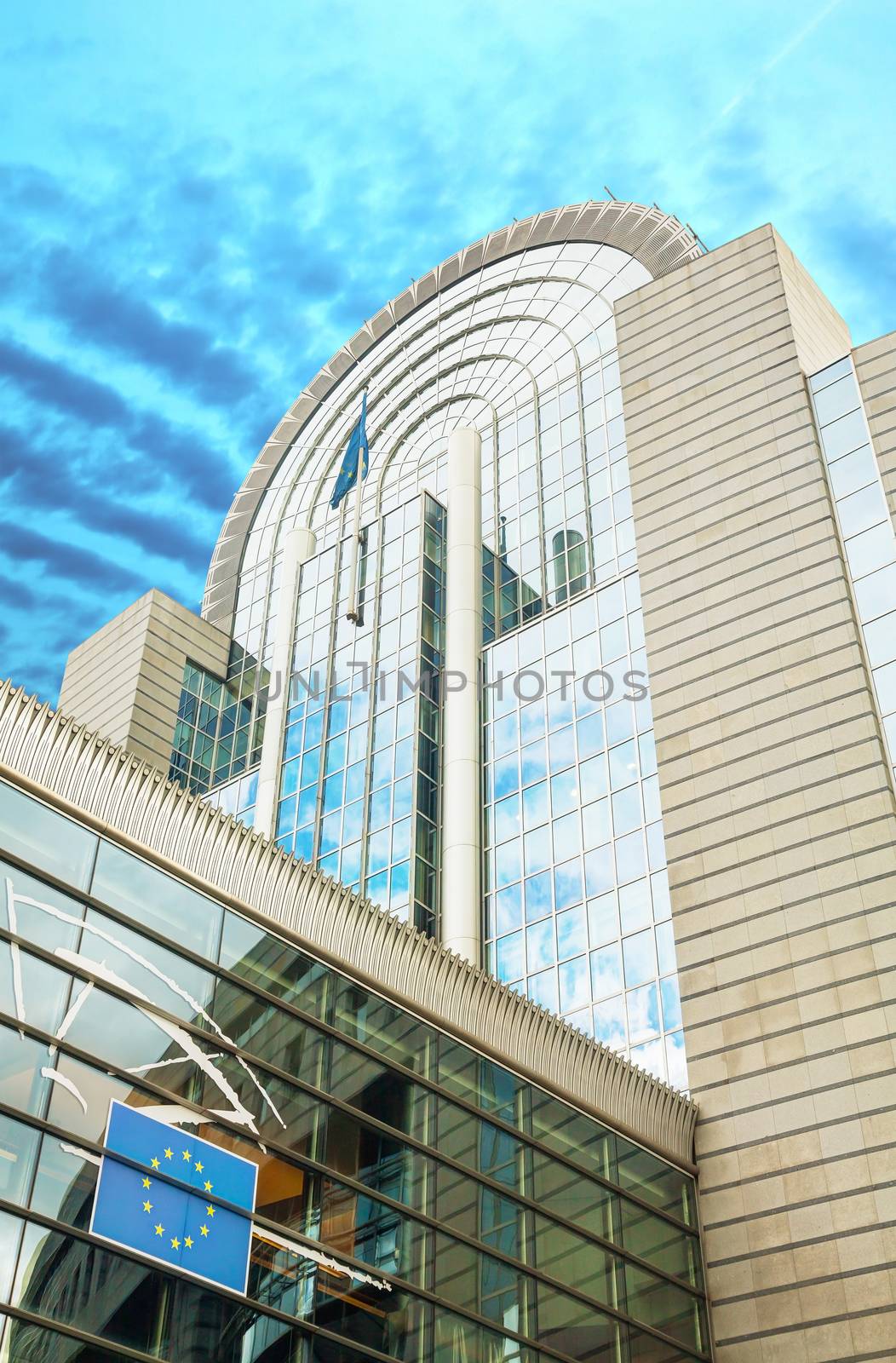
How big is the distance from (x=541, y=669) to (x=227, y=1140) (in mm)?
24555

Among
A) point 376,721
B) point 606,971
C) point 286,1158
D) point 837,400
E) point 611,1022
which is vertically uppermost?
point 376,721

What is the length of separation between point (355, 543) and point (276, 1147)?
3551 centimetres

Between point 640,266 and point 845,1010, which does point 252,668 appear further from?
point 845,1010

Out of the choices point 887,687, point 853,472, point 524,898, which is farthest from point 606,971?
point 853,472

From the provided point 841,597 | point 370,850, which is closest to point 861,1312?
point 841,597

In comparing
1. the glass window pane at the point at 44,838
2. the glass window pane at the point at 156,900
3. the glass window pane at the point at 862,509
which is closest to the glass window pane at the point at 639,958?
the glass window pane at the point at 862,509

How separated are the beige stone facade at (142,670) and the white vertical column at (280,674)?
4.39m

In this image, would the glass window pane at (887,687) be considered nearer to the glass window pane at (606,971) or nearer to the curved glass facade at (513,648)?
the curved glass facade at (513,648)

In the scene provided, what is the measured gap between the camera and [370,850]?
4512 cm

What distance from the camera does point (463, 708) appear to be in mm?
45250

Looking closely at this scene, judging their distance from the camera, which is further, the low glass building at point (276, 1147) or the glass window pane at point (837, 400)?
the glass window pane at point (837, 400)

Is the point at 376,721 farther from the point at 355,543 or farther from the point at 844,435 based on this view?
the point at 844,435

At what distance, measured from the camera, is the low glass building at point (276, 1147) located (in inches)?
733

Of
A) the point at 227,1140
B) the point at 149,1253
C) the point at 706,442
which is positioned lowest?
the point at 149,1253
